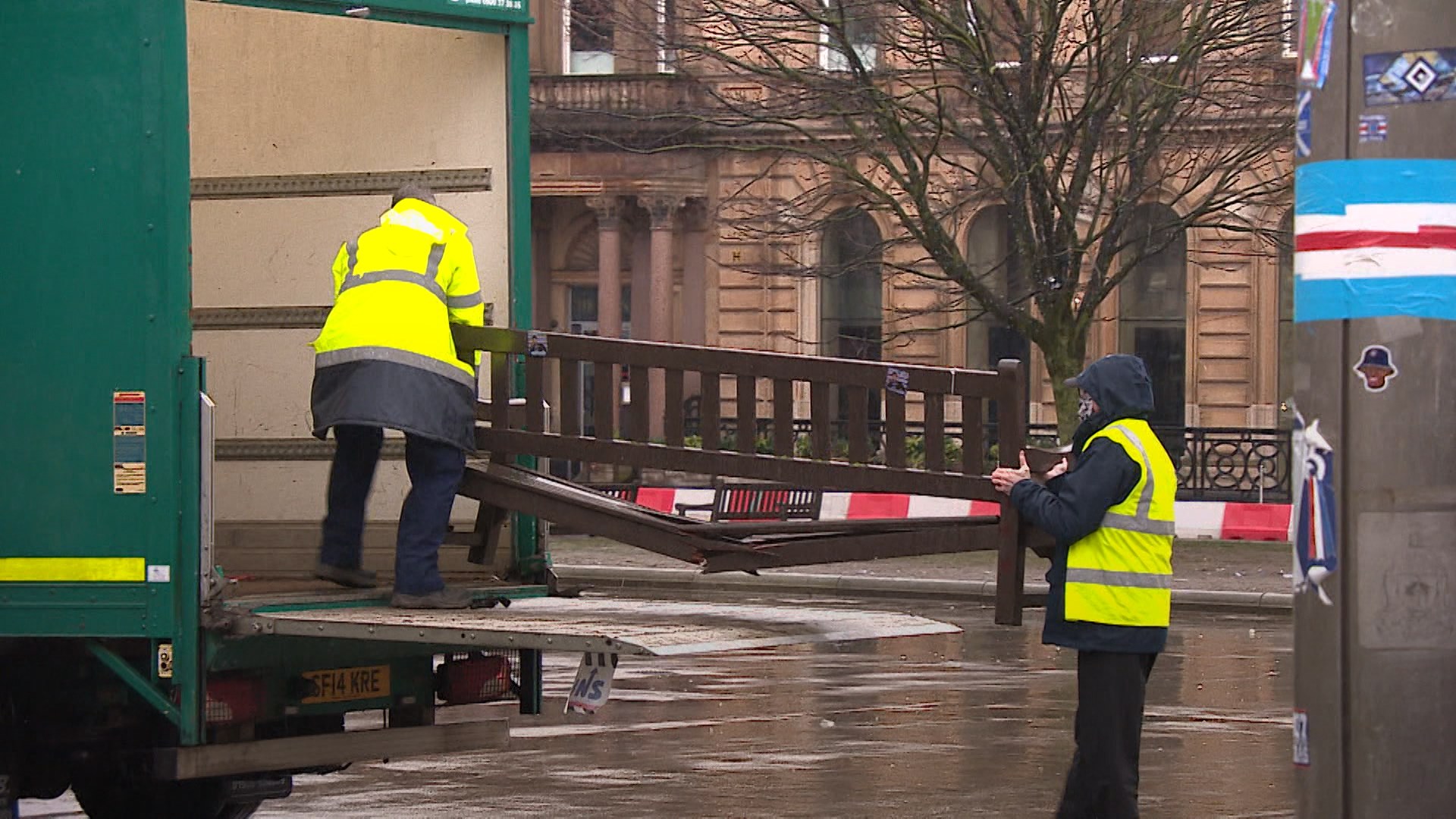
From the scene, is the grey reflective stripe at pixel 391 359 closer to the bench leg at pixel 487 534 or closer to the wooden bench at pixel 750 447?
the wooden bench at pixel 750 447

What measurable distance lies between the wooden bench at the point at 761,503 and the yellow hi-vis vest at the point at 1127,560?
27.7 feet

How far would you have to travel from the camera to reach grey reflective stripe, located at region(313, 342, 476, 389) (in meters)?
7.26

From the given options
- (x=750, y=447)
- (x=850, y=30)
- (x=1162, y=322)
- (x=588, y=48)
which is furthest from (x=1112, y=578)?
(x=588, y=48)

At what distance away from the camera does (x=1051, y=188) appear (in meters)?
21.3

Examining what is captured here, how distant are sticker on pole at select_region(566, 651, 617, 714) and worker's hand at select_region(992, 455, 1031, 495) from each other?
1421 mm

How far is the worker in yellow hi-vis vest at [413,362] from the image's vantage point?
23.8 feet

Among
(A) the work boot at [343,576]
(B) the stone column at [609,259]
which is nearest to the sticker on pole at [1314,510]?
(A) the work boot at [343,576]

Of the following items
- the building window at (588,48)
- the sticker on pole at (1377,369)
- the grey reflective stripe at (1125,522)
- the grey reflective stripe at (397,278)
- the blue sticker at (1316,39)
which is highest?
the building window at (588,48)

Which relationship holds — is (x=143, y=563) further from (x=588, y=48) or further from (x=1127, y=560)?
(x=588, y=48)

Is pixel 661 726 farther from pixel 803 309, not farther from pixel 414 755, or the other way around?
pixel 803 309

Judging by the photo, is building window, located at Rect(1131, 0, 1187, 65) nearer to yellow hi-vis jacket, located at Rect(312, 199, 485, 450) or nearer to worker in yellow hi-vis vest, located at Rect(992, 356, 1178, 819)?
worker in yellow hi-vis vest, located at Rect(992, 356, 1178, 819)

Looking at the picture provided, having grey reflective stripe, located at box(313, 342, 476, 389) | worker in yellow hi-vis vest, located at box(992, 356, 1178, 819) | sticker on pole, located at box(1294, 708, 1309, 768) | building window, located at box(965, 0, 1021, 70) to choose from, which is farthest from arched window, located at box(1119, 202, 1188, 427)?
sticker on pole, located at box(1294, 708, 1309, 768)

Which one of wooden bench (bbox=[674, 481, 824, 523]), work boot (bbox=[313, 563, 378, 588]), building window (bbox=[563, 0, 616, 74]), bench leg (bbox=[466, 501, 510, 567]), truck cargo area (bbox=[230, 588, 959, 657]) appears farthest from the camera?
building window (bbox=[563, 0, 616, 74])

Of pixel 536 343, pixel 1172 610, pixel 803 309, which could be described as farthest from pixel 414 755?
pixel 803 309
